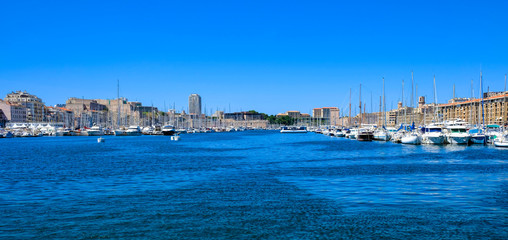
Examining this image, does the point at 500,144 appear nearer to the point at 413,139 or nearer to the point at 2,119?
the point at 413,139

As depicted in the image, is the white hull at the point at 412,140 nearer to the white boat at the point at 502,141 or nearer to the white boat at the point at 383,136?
the white boat at the point at 502,141

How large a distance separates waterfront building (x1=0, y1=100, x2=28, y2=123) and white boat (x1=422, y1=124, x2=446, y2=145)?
16314 cm

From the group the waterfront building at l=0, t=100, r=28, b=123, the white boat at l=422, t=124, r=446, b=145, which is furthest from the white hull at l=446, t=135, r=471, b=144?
the waterfront building at l=0, t=100, r=28, b=123

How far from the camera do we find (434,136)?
65.3 metres

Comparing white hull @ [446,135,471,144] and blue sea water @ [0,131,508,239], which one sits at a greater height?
white hull @ [446,135,471,144]

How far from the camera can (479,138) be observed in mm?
65500

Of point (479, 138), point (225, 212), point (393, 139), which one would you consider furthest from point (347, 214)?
point (393, 139)

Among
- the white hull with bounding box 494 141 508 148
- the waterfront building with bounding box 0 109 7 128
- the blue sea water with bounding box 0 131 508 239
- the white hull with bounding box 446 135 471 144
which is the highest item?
the waterfront building with bounding box 0 109 7 128

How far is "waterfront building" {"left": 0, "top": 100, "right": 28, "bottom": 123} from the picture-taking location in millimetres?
180125

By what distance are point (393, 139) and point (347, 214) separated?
63627 mm

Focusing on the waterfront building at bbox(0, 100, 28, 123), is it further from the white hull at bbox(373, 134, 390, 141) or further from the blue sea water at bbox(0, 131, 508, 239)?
the blue sea water at bbox(0, 131, 508, 239)

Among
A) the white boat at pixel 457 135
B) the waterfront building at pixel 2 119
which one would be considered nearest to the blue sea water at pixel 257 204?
the white boat at pixel 457 135

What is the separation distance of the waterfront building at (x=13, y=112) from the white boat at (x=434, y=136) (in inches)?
6423

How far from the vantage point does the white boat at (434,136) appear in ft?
214
